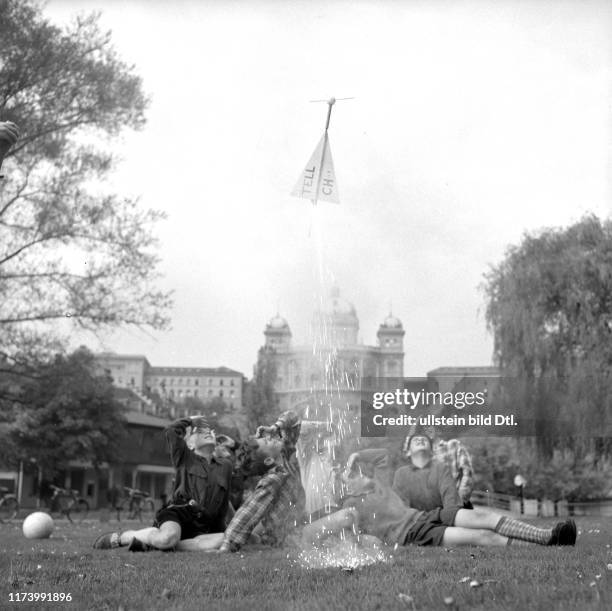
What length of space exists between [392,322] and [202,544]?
3554mm

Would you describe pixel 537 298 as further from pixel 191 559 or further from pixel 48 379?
pixel 191 559

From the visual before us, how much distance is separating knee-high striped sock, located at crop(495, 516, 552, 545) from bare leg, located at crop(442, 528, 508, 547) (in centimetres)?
21

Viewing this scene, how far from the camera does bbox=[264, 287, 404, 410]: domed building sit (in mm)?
7749

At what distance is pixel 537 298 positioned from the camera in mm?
24125

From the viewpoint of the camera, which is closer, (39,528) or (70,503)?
(39,528)

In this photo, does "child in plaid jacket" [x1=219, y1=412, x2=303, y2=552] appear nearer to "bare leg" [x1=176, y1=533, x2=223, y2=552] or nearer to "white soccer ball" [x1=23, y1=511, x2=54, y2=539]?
"bare leg" [x1=176, y1=533, x2=223, y2=552]

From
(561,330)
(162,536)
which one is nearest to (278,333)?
(162,536)

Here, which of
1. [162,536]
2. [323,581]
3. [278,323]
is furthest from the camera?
[278,323]

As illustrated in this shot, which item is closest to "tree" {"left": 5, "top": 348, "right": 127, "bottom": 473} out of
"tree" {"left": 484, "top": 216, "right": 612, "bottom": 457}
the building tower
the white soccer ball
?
"tree" {"left": 484, "top": 216, "right": 612, "bottom": 457}

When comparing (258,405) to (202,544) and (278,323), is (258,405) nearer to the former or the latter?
(278,323)

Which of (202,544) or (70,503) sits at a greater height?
(202,544)

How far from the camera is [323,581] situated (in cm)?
463

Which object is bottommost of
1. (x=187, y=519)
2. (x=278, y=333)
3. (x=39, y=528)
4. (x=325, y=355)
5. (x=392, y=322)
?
(x=39, y=528)

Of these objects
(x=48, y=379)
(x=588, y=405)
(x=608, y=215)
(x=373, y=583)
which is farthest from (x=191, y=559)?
(x=608, y=215)
